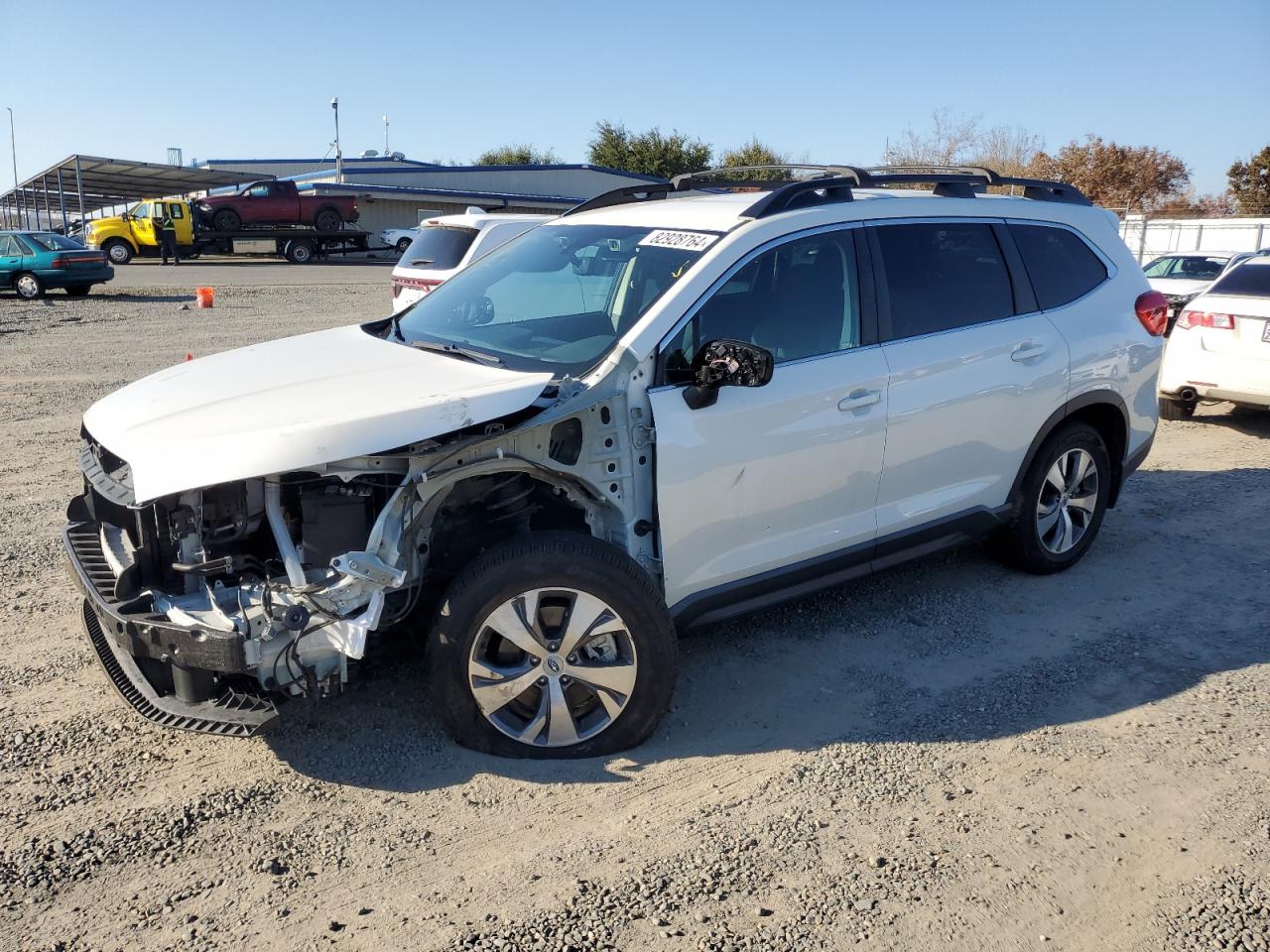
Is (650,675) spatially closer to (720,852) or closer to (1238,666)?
(720,852)

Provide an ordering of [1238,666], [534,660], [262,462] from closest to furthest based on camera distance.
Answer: [262,462]
[534,660]
[1238,666]

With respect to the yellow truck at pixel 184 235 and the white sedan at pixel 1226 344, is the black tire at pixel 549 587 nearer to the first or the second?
the white sedan at pixel 1226 344

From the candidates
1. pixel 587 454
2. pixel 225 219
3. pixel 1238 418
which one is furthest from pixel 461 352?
pixel 225 219

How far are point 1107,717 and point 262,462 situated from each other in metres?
3.25

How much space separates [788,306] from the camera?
4133mm

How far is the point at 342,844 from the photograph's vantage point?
10.3 ft

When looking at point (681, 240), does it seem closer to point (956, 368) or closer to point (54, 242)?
point (956, 368)

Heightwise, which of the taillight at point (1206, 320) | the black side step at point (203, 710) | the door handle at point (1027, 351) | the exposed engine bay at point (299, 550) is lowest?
the black side step at point (203, 710)

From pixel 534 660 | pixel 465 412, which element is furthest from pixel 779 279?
pixel 534 660

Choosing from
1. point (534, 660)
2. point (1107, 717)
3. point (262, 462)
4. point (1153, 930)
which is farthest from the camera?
point (1107, 717)

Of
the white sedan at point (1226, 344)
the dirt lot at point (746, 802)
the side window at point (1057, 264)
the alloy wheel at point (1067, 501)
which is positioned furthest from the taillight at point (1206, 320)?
the dirt lot at point (746, 802)

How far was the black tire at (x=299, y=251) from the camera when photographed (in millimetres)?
36656

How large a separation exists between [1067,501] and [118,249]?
3486 cm

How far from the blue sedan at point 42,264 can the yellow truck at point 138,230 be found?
12397 millimetres
